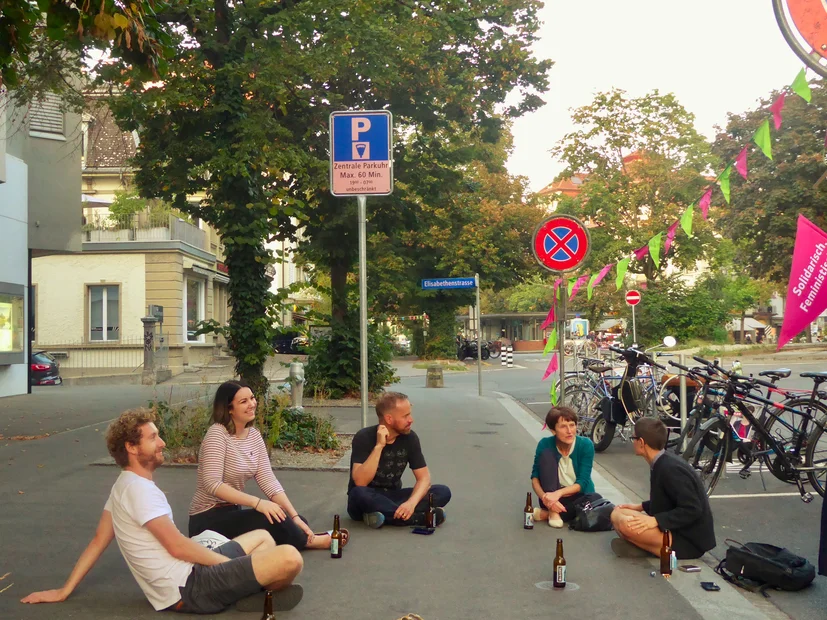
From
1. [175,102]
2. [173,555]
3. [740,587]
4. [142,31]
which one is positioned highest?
[175,102]

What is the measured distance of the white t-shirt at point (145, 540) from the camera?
4.68 meters

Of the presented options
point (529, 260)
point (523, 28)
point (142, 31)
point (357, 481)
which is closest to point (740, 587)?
point (357, 481)

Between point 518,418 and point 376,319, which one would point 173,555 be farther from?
point 376,319

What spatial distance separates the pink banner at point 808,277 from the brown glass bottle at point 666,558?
1.63 m

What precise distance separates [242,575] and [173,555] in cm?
37

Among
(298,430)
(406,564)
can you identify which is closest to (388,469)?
(406,564)

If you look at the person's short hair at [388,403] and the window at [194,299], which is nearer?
the person's short hair at [388,403]

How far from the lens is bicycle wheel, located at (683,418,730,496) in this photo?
7965mm

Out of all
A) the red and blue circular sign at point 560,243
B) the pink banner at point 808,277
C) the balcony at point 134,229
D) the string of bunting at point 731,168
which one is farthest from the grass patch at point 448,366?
the pink banner at point 808,277

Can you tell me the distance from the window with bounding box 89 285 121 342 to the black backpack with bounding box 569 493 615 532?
3376cm

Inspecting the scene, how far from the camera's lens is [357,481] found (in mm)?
7320

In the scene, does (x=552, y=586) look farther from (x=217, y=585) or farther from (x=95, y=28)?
(x=95, y=28)

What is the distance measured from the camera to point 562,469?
7.66 metres

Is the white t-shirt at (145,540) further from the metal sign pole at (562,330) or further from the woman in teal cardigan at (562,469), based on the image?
the metal sign pole at (562,330)
